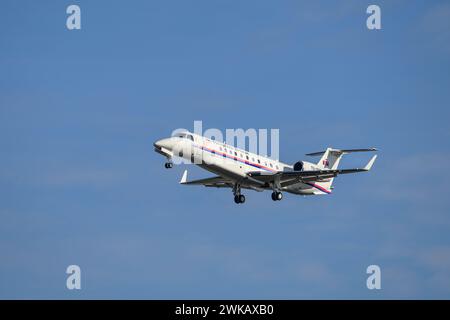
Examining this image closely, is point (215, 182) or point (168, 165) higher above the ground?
point (215, 182)

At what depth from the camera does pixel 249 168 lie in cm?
6041

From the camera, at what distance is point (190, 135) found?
57750mm

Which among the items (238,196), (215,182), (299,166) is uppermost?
(299,166)

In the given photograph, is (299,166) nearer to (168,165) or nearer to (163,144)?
(163,144)

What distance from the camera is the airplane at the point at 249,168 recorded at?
57.4 m

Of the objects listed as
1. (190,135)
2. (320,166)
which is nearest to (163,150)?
(190,135)

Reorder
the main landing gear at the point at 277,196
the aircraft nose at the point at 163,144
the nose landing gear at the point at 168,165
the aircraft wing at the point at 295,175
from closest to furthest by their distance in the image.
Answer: the nose landing gear at the point at 168,165, the aircraft nose at the point at 163,144, the aircraft wing at the point at 295,175, the main landing gear at the point at 277,196

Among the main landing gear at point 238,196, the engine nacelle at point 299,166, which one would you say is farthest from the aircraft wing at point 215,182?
the engine nacelle at point 299,166

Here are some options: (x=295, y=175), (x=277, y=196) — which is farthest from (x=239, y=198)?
(x=295, y=175)

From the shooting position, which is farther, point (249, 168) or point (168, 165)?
point (249, 168)

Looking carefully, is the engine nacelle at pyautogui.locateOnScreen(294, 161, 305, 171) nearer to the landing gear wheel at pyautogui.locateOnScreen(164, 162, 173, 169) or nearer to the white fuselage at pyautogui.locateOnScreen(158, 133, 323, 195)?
the white fuselage at pyautogui.locateOnScreen(158, 133, 323, 195)

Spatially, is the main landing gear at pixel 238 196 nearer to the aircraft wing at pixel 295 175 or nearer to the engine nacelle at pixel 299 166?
the aircraft wing at pixel 295 175
